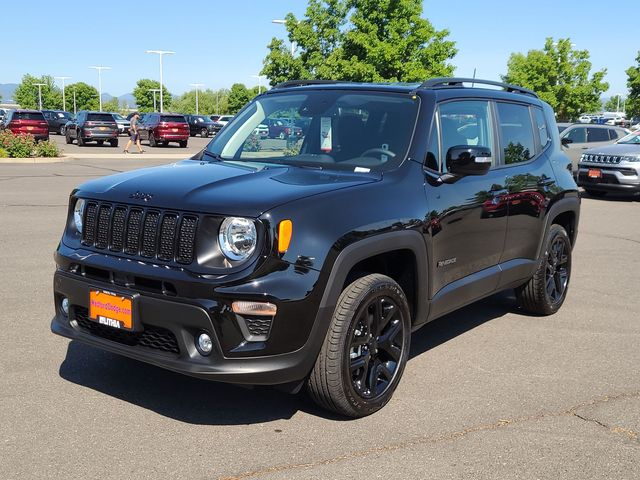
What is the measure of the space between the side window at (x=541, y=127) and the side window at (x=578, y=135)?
1477 centimetres

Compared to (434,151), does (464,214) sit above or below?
below

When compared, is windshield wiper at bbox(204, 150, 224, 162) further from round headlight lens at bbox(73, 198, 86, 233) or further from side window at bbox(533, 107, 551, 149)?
side window at bbox(533, 107, 551, 149)

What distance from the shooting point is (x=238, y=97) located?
92.6 meters

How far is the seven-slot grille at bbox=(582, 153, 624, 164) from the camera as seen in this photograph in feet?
54.1

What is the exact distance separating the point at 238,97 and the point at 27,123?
2400 inches

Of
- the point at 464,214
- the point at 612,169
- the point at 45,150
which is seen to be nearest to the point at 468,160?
the point at 464,214

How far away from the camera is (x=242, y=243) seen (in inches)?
143

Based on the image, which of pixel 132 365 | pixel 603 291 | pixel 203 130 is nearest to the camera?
pixel 132 365

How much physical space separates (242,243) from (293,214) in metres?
0.29

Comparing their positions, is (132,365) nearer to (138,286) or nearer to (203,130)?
(138,286)

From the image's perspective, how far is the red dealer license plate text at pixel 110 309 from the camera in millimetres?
3754

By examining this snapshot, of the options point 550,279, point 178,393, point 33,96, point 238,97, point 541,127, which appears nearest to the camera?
point 178,393

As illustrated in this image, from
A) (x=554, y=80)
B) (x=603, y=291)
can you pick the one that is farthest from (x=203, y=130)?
(x=603, y=291)

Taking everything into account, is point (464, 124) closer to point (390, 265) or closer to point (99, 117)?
point (390, 265)
